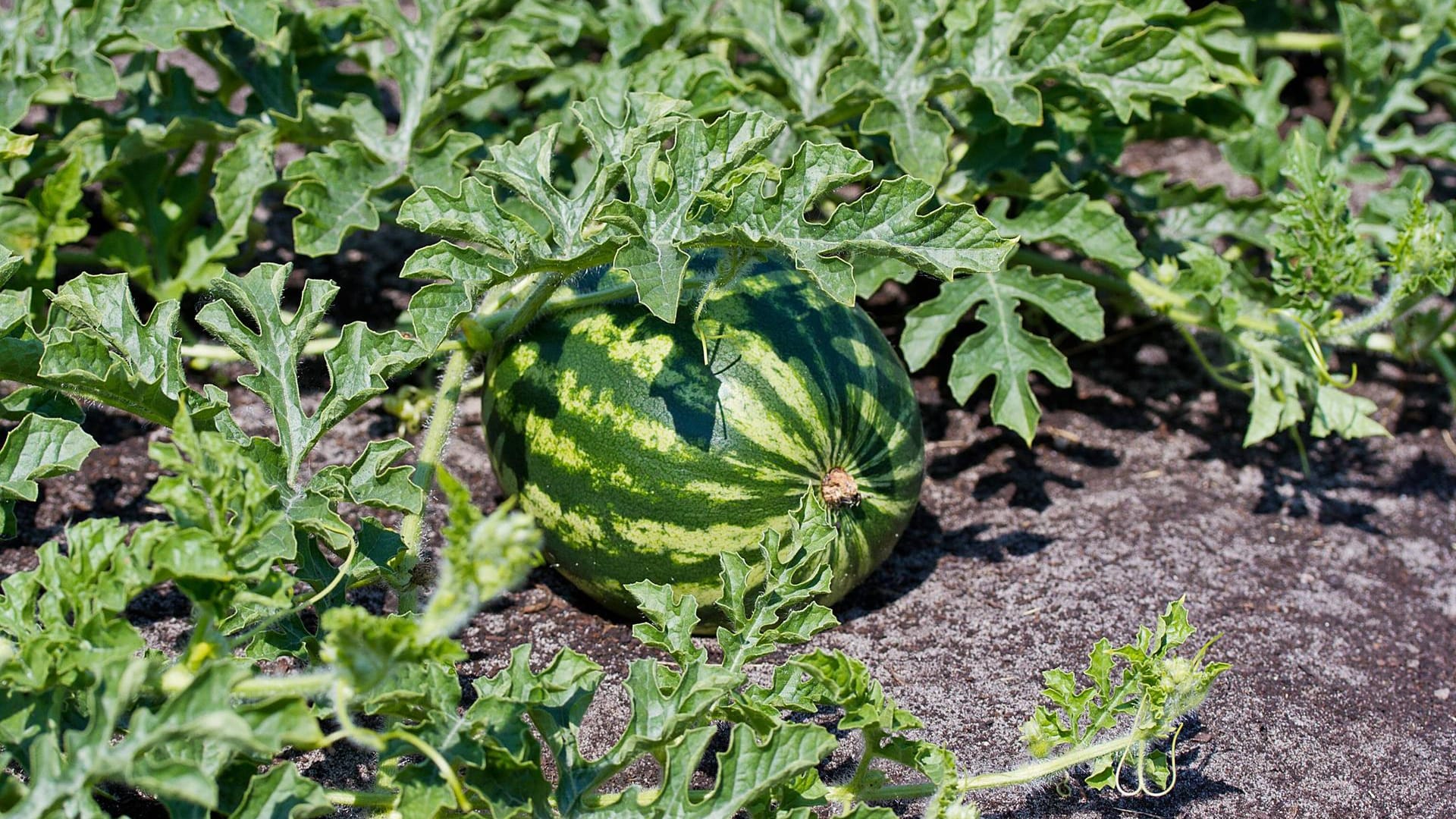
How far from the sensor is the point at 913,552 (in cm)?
347

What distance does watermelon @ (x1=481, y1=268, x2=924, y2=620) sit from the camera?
2834mm

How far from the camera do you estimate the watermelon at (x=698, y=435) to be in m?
2.83

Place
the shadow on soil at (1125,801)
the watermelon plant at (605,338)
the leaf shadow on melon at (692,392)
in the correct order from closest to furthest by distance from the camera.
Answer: the watermelon plant at (605,338)
the shadow on soil at (1125,801)
the leaf shadow on melon at (692,392)

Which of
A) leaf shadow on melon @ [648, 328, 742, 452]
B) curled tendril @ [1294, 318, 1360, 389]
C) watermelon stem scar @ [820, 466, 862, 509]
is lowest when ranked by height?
curled tendril @ [1294, 318, 1360, 389]

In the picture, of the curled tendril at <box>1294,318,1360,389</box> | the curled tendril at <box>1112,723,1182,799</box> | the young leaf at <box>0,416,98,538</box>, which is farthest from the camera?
the curled tendril at <box>1294,318,1360,389</box>

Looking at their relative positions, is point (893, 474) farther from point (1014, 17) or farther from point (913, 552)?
point (1014, 17)

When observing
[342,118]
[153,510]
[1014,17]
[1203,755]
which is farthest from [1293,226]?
[153,510]

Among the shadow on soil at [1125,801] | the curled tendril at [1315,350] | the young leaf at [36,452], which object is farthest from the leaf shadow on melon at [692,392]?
the curled tendril at [1315,350]

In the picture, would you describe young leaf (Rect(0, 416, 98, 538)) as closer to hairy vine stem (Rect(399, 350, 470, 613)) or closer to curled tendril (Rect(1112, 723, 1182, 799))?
hairy vine stem (Rect(399, 350, 470, 613))

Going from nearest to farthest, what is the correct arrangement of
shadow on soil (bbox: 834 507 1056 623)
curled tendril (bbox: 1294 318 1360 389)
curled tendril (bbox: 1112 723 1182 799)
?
curled tendril (bbox: 1112 723 1182 799)
shadow on soil (bbox: 834 507 1056 623)
curled tendril (bbox: 1294 318 1360 389)

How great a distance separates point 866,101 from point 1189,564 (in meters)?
1.47

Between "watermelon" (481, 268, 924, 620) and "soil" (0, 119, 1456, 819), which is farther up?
"watermelon" (481, 268, 924, 620)

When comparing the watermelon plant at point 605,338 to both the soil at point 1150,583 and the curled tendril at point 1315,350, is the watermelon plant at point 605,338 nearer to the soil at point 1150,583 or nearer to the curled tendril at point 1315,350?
the curled tendril at point 1315,350

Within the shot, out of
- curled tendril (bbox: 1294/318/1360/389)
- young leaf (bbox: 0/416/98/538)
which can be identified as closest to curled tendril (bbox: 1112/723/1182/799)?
curled tendril (bbox: 1294/318/1360/389)
